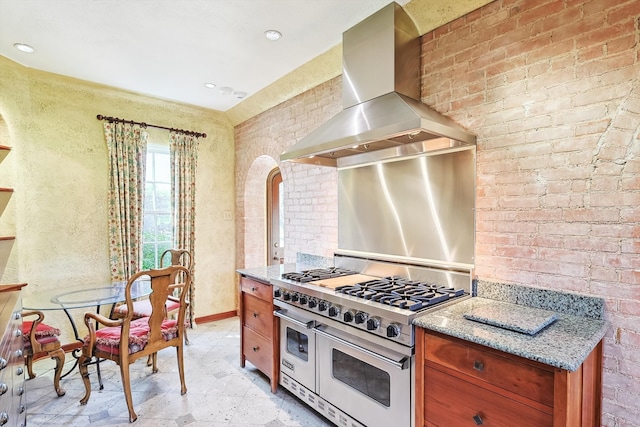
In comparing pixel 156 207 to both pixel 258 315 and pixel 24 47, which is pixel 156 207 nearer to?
pixel 24 47

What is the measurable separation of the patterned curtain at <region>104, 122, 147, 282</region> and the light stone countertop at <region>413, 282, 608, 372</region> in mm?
3438

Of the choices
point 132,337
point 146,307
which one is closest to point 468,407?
point 132,337

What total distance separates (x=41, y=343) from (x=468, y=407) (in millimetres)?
3139

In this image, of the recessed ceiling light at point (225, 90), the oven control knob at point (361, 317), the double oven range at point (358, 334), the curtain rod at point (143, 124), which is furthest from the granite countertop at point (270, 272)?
the curtain rod at point (143, 124)

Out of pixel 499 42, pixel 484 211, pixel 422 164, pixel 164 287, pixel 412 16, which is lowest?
pixel 164 287

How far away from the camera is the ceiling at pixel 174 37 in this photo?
89.2 inches

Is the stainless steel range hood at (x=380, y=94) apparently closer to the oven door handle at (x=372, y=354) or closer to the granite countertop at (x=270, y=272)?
the granite countertop at (x=270, y=272)

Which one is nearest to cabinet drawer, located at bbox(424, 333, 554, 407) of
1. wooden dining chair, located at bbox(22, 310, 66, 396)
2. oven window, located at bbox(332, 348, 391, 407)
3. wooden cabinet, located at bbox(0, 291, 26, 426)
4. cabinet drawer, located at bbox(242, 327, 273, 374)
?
oven window, located at bbox(332, 348, 391, 407)

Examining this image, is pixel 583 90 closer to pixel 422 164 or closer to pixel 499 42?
pixel 499 42

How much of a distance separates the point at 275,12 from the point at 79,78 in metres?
2.49

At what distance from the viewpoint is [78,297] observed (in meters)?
2.88

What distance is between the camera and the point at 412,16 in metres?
2.30

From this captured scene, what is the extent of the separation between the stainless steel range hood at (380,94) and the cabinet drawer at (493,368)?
114cm

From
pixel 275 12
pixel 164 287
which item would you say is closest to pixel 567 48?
pixel 275 12
